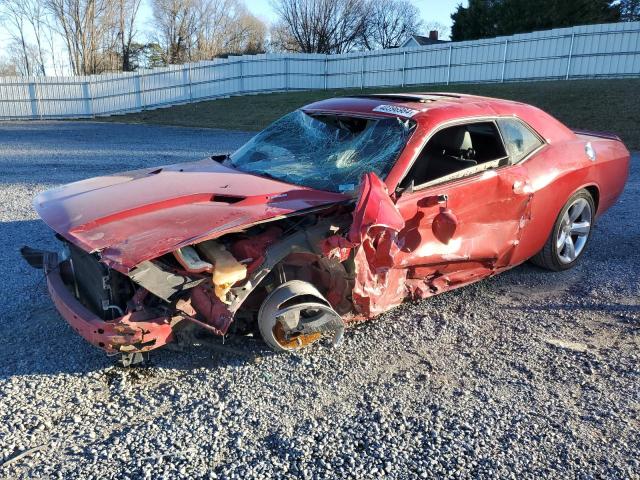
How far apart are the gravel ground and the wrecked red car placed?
28 centimetres

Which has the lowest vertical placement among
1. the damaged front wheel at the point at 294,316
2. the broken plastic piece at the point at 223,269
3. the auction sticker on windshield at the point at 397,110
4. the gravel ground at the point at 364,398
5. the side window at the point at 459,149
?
the gravel ground at the point at 364,398

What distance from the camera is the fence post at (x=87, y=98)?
23938mm

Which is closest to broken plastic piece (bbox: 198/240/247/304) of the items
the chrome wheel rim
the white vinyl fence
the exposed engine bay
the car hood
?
the exposed engine bay

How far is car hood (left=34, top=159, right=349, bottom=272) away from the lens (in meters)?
2.57

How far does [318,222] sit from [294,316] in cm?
58

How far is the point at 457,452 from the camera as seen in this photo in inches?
92.0

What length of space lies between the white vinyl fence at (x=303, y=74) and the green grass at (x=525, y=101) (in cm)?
95

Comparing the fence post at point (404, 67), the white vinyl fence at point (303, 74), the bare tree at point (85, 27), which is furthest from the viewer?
the bare tree at point (85, 27)

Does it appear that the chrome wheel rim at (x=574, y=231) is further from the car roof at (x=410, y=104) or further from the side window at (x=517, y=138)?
the car roof at (x=410, y=104)

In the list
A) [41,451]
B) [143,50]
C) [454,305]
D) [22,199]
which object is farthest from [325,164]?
[143,50]

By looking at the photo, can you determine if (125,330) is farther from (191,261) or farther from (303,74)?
(303,74)

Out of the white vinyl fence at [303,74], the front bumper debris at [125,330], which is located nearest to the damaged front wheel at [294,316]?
the front bumper debris at [125,330]

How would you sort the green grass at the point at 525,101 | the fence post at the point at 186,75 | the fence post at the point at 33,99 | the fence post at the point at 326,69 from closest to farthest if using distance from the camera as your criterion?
→ the green grass at the point at 525,101
the fence post at the point at 33,99
the fence post at the point at 186,75
the fence post at the point at 326,69

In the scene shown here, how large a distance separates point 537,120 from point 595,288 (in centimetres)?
153
